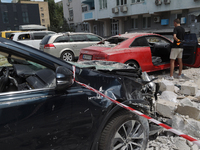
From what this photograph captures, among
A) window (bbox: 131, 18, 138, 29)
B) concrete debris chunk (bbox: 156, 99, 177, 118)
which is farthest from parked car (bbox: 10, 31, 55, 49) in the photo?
window (bbox: 131, 18, 138, 29)

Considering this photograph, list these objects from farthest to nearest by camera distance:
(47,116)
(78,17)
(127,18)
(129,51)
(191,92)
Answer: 1. (78,17)
2. (127,18)
3. (129,51)
4. (191,92)
5. (47,116)

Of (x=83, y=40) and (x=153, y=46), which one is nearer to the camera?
(x=153, y=46)

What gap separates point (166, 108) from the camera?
10.5 feet

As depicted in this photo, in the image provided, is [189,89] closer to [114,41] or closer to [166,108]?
[166,108]

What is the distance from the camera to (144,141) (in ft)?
7.53

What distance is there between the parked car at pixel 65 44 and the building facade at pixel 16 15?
52059 mm

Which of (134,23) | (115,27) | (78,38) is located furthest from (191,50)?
(115,27)

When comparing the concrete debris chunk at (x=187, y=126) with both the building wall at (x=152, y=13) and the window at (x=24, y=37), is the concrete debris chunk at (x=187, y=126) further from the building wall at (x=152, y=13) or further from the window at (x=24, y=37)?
the building wall at (x=152, y=13)

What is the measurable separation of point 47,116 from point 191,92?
12.5 feet

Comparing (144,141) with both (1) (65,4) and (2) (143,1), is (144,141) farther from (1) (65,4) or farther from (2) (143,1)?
(1) (65,4)

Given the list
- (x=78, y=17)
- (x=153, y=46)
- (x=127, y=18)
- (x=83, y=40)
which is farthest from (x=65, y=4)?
(x=153, y=46)

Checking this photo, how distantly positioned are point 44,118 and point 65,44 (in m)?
8.45

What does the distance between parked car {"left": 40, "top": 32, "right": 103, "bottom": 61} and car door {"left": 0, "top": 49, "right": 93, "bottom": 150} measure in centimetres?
796

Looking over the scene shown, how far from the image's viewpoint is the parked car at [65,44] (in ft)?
30.3
